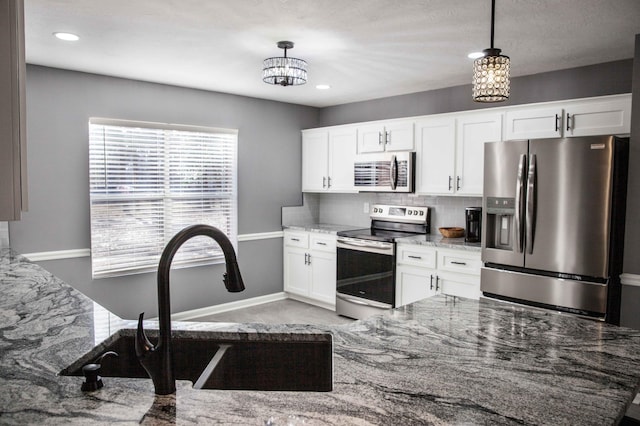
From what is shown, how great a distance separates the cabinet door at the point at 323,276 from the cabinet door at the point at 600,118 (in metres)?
2.66

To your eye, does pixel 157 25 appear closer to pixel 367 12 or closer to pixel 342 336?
pixel 367 12

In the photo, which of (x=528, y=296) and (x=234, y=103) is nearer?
(x=528, y=296)

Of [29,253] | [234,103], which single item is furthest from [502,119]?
[29,253]

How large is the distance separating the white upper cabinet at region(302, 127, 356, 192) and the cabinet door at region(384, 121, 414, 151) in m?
0.48

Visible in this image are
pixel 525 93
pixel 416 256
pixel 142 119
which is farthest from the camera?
pixel 142 119

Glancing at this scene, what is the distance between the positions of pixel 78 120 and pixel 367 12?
2.87m

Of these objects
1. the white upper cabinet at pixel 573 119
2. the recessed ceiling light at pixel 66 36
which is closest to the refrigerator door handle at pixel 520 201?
the white upper cabinet at pixel 573 119

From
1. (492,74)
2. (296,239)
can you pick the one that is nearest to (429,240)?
A: (296,239)

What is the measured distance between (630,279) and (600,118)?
1243mm

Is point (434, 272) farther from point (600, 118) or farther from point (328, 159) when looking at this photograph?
point (328, 159)

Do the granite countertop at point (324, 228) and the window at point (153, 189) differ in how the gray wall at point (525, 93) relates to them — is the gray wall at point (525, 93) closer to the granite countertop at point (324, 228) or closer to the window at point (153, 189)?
the granite countertop at point (324, 228)

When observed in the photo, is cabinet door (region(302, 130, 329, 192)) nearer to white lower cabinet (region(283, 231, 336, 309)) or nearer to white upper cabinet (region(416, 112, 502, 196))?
white lower cabinet (region(283, 231, 336, 309))

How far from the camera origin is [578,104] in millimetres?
3584

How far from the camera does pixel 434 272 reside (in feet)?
13.9
